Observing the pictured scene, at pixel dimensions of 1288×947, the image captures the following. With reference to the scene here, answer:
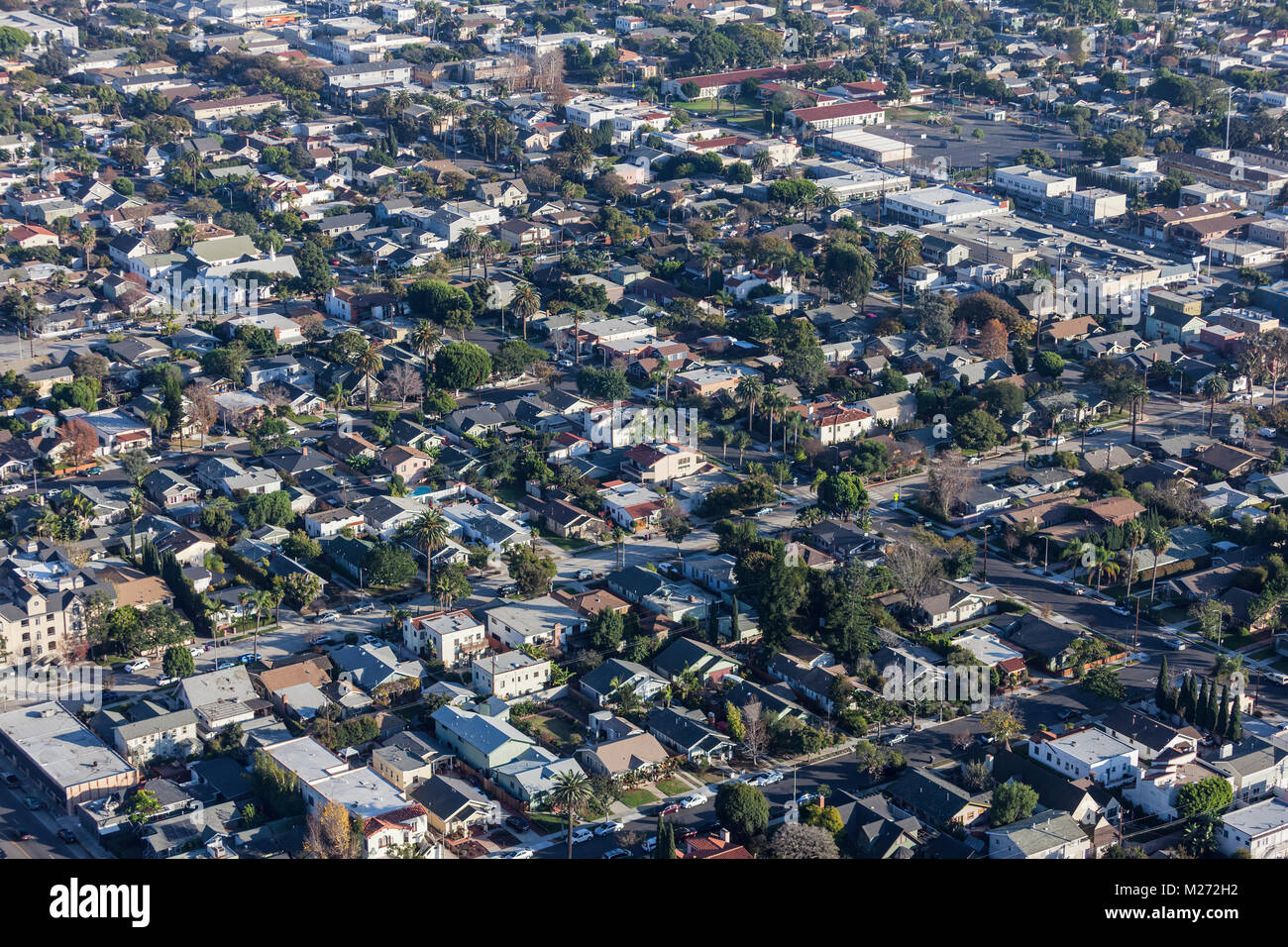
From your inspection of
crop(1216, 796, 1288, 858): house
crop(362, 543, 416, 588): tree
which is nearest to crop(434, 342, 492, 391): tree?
crop(362, 543, 416, 588): tree

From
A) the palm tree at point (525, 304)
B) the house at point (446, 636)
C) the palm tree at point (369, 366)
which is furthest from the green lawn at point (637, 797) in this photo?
the palm tree at point (525, 304)

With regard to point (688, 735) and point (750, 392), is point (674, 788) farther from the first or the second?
point (750, 392)

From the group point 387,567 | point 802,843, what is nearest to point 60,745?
point 387,567

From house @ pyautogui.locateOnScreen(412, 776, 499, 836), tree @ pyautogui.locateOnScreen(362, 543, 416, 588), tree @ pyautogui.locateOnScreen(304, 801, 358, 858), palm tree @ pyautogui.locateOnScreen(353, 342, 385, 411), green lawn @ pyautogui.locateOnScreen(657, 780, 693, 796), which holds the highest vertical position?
palm tree @ pyautogui.locateOnScreen(353, 342, 385, 411)

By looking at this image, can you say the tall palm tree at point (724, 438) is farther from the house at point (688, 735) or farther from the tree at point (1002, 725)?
the tree at point (1002, 725)

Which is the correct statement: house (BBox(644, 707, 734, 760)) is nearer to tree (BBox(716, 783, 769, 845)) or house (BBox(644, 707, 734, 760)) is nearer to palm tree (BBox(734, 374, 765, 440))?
tree (BBox(716, 783, 769, 845))

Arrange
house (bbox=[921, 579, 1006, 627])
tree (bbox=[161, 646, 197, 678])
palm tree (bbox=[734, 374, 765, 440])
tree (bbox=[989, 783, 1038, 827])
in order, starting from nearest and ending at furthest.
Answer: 1. tree (bbox=[989, 783, 1038, 827])
2. tree (bbox=[161, 646, 197, 678])
3. house (bbox=[921, 579, 1006, 627])
4. palm tree (bbox=[734, 374, 765, 440])
